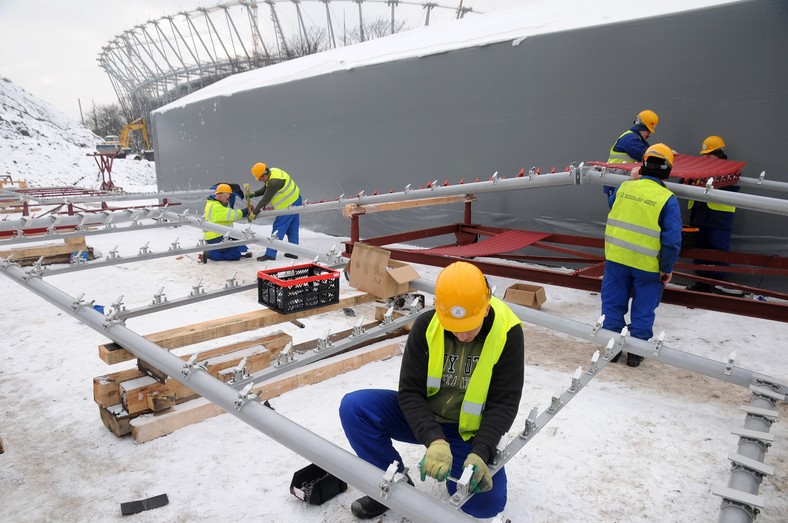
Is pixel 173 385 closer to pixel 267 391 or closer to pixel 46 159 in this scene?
pixel 267 391

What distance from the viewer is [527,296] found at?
16.8 ft

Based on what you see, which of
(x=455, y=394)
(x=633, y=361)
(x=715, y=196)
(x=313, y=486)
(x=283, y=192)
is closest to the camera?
(x=455, y=394)

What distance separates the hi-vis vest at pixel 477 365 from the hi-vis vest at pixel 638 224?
2.11 meters

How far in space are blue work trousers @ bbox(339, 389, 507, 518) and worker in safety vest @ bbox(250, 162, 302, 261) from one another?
17.6 ft

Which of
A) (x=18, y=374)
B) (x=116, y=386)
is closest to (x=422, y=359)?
(x=116, y=386)

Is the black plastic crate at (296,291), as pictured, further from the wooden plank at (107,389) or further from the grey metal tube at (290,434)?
the wooden plank at (107,389)

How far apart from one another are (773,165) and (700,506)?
4.19 m

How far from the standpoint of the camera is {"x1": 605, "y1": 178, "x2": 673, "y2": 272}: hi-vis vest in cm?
365

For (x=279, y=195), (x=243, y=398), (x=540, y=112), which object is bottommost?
(x=243, y=398)

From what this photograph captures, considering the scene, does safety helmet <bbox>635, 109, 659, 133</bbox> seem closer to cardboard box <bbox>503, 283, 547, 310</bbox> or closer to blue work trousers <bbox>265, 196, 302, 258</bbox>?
cardboard box <bbox>503, 283, 547, 310</bbox>

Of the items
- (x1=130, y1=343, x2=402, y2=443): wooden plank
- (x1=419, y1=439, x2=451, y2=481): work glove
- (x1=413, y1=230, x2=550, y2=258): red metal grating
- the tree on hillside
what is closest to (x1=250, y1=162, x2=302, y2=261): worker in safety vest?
(x1=413, y1=230, x2=550, y2=258): red metal grating

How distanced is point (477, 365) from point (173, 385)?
6.69 feet

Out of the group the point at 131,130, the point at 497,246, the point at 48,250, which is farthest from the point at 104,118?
the point at 497,246

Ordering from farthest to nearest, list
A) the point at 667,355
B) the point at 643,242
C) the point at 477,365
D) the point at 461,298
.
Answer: the point at 643,242
the point at 667,355
the point at 477,365
the point at 461,298
